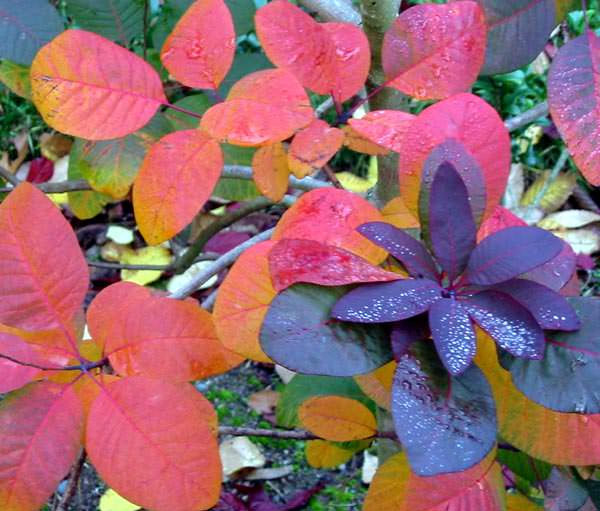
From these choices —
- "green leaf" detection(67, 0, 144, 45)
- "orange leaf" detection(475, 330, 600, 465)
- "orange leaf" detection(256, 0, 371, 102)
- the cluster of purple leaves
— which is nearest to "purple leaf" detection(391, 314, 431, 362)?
the cluster of purple leaves

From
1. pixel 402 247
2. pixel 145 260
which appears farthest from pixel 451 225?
pixel 145 260

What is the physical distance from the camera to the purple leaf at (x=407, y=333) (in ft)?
1.56

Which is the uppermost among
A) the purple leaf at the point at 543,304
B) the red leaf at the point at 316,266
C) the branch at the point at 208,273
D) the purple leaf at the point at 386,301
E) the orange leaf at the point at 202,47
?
the orange leaf at the point at 202,47

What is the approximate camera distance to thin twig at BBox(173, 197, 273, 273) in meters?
1.08

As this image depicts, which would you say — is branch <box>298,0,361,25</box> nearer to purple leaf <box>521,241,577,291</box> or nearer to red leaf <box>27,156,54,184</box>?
purple leaf <box>521,241,577,291</box>

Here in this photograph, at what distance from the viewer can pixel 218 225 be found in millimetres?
1148

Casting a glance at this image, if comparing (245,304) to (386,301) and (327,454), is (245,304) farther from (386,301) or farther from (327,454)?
(327,454)

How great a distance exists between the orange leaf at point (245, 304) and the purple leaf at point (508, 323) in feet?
0.46

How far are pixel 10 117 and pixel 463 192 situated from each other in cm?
268

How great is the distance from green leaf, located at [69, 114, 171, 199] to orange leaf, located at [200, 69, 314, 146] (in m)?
0.28

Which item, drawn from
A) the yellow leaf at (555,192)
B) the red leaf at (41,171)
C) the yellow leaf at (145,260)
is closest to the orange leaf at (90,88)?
the yellow leaf at (145,260)

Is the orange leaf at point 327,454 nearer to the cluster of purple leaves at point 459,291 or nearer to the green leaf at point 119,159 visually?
the green leaf at point 119,159

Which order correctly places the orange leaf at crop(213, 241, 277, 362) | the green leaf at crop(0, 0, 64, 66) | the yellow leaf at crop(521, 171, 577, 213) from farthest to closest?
1. the yellow leaf at crop(521, 171, 577, 213)
2. the green leaf at crop(0, 0, 64, 66)
3. the orange leaf at crop(213, 241, 277, 362)

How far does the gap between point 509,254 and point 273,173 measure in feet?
0.73
